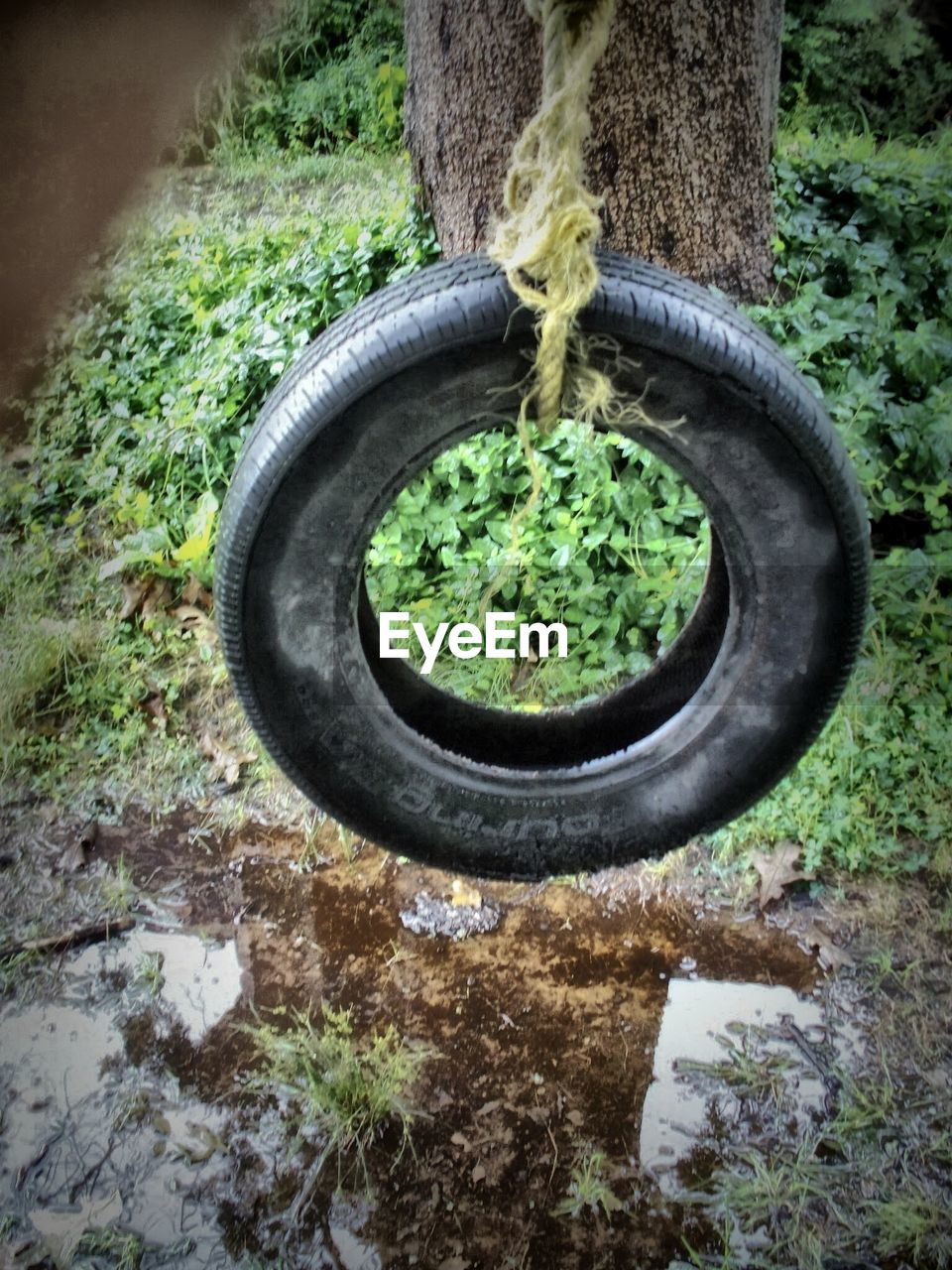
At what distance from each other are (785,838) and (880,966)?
0.34m

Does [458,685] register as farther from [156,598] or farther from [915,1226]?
[915,1226]

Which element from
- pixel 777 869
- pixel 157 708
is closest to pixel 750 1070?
pixel 777 869

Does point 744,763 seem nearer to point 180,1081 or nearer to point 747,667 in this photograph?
point 747,667

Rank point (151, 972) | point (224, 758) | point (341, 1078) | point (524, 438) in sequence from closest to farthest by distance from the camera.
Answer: point (524, 438), point (341, 1078), point (151, 972), point (224, 758)

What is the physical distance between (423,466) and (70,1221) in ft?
4.26

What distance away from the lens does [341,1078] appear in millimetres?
1880

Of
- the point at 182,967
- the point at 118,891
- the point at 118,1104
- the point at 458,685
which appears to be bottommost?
the point at 118,1104

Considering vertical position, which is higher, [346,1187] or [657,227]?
[657,227]

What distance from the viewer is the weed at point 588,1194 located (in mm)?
1709

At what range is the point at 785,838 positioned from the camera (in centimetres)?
235

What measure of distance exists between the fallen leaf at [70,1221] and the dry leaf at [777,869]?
52.1 inches

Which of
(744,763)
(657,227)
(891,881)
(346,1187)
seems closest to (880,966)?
(891,881)

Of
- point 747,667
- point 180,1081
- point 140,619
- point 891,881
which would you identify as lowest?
point 180,1081

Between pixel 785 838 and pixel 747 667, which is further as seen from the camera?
pixel 785 838
